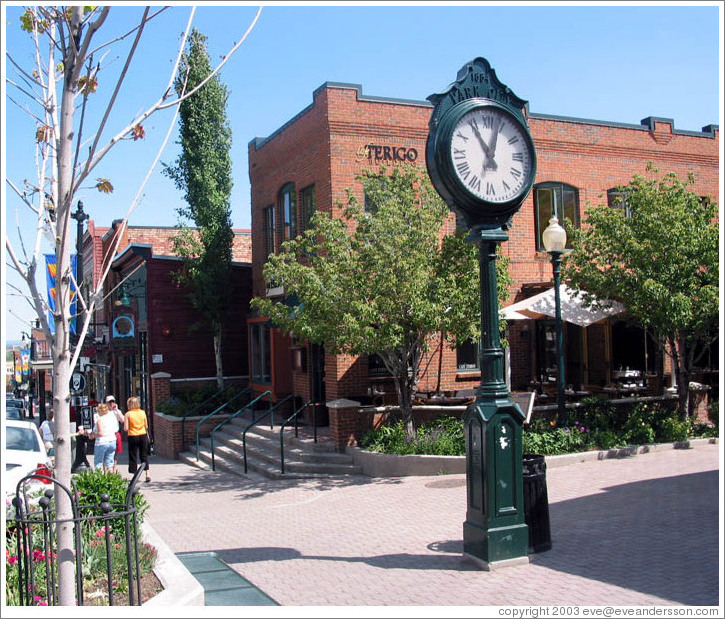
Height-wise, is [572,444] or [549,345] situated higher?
[549,345]

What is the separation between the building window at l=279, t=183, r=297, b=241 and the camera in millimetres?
19269

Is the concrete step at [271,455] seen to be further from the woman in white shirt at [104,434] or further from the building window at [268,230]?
the building window at [268,230]

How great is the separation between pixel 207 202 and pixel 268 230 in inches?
96.6

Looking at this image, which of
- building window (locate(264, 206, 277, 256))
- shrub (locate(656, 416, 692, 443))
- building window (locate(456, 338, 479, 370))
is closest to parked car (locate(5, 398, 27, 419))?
building window (locate(264, 206, 277, 256))

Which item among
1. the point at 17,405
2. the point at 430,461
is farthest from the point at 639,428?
the point at 17,405

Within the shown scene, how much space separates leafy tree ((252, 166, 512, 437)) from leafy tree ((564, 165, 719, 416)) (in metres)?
3.43

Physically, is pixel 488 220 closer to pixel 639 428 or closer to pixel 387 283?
pixel 387 283

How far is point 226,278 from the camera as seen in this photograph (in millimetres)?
22281

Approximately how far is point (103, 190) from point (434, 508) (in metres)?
7.05

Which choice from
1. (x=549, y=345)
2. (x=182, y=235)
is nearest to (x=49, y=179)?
(x=549, y=345)

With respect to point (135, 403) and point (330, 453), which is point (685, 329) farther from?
point (135, 403)

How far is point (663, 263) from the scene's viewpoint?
47.0 ft

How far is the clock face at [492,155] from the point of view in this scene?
25.2 feet

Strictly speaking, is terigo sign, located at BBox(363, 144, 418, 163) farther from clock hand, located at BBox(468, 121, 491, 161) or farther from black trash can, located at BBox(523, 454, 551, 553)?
black trash can, located at BBox(523, 454, 551, 553)
